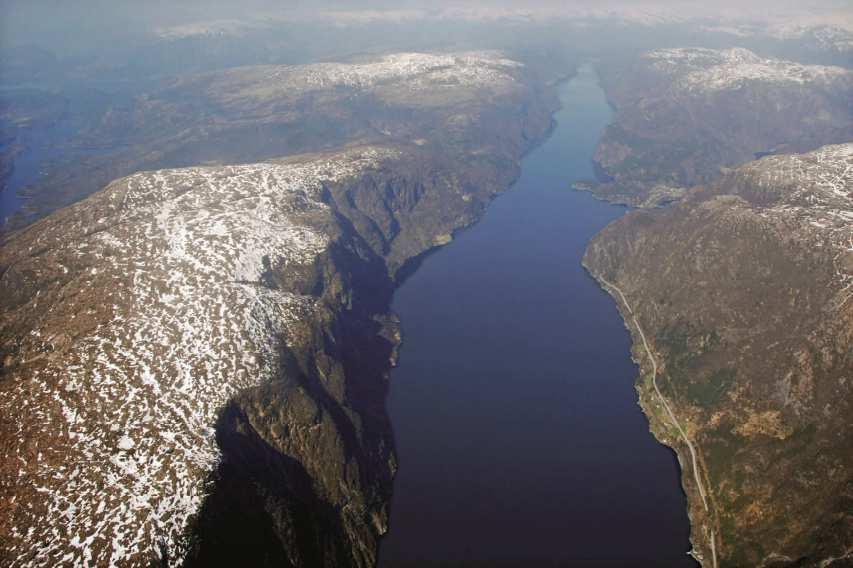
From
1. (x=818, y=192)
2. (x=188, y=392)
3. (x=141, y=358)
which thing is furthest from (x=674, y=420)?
(x=141, y=358)

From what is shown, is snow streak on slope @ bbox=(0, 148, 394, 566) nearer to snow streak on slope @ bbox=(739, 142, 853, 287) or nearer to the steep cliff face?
the steep cliff face

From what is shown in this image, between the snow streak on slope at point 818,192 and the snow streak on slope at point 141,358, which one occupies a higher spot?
the snow streak on slope at point 818,192

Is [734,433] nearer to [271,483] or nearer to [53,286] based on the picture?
[271,483]

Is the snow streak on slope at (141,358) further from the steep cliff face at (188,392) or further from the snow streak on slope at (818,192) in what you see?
the snow streak on slope at (818,192)

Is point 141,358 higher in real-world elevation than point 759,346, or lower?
higher

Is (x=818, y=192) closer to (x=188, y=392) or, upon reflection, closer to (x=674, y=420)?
(x=674, y=420)

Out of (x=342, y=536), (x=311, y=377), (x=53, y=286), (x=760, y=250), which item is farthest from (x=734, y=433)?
(x=53, y=286)

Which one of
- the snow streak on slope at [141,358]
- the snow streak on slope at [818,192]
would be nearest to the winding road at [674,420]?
the snow streak on slope at [818,192]
